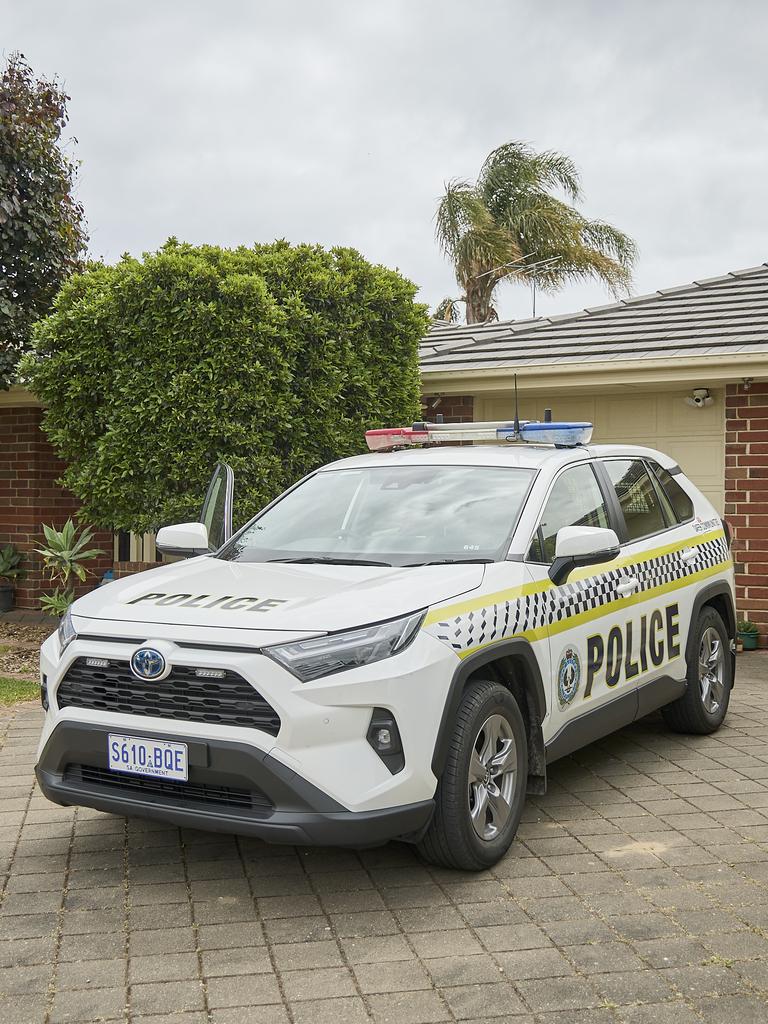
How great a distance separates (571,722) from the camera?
16.2ft

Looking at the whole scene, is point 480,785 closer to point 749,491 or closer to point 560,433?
point 560,433

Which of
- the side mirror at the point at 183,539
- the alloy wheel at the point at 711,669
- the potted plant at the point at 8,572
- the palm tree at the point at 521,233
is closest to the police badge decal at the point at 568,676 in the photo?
the alloy wheel at the point at 711,669

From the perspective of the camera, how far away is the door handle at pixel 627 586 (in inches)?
212

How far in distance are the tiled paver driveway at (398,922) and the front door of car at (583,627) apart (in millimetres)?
472

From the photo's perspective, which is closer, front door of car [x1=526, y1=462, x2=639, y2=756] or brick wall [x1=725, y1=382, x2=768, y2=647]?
front door of car [x1=526, y1=462, x2=639, y2=756]

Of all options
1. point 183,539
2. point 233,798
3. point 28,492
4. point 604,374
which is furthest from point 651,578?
point 28,492

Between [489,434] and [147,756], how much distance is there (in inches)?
109

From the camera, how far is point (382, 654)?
392 centimetres

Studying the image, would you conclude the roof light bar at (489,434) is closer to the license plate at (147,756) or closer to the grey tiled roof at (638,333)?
the license plate at (147,756)

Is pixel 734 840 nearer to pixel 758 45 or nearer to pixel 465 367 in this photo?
pixel 465 367

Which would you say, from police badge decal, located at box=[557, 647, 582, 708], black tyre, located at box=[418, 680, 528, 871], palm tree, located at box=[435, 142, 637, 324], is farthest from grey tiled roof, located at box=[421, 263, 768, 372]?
palm tree, located at box=[435, 142, 637, 324]

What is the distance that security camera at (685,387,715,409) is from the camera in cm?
980

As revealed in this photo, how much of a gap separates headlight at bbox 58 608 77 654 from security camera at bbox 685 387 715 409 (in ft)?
22.5

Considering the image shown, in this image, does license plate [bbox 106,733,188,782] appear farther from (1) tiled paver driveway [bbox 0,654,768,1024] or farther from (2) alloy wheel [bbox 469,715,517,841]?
(2) alloy wheel [bbox 469,715,517,841]
